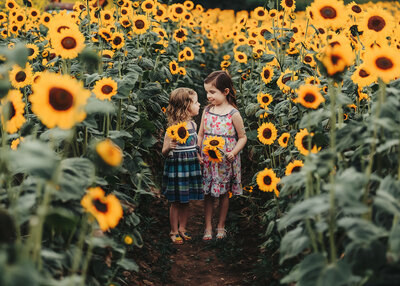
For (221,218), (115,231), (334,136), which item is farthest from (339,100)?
(221,218)

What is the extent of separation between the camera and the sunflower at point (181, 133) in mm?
4180

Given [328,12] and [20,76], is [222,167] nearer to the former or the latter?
[328,12]

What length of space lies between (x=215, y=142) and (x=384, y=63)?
2.15 metres

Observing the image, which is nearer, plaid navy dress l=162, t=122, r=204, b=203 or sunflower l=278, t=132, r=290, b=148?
sunflower l=278, t=132, r=290, b=148

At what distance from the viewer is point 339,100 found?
98.0 inches

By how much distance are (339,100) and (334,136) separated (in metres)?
0.22

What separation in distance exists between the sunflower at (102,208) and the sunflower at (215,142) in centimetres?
221

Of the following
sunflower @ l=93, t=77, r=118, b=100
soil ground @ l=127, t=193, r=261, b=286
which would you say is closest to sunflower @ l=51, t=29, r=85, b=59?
sunflower @ l=93, t=77, r=118, b=100

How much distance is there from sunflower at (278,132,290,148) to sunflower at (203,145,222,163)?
74 centimetres

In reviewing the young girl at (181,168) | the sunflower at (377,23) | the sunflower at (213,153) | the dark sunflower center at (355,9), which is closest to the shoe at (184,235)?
the young girl at (181,168)

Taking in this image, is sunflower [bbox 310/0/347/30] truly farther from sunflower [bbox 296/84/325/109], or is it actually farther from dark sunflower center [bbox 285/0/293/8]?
dark sunflower center [bbox 285/0/293/8]

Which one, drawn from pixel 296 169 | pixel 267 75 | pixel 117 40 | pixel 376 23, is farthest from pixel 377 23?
pixel 117 40

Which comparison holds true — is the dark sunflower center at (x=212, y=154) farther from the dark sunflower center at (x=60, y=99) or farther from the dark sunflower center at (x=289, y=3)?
the dark sunflower center at (x=60, y=99)

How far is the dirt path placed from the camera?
12.3 ft
